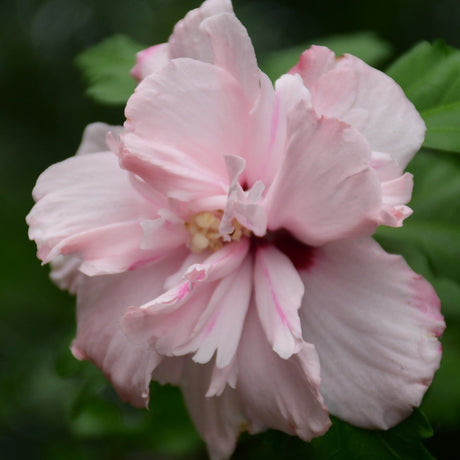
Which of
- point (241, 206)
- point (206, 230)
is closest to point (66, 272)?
point (206, 230)

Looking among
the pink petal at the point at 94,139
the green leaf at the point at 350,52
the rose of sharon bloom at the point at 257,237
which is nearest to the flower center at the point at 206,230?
the rose of sharon bloom at the point at 257,237

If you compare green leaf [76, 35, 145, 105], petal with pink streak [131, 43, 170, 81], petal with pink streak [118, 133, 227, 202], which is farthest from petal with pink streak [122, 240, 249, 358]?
green leaf [76, 35, 145, 105]

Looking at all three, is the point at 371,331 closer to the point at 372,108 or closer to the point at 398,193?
the point at 398,193

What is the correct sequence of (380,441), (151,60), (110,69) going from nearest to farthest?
(380,441) → (151,60) → (110,69)

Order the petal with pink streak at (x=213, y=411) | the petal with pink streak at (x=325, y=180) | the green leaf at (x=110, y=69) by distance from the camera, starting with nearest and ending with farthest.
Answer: the petal with pink streak at (x=325, y=180) < the petal with pink streak at (x=213, y=411) < the green leaf at (x=110, y=69)

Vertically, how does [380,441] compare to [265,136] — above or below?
below

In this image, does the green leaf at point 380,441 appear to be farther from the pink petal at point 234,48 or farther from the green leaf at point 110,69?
the green leaf at point 110,69
